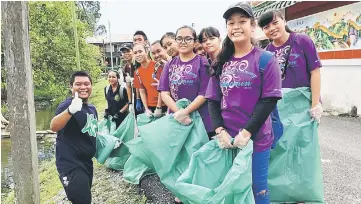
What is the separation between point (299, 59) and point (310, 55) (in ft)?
0.30

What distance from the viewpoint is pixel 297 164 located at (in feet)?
9.53

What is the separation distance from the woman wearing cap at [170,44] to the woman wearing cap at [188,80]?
1.75 ft

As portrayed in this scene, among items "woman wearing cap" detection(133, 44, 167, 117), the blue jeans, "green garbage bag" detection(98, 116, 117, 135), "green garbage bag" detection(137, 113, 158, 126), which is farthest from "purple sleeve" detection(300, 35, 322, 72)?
"green garbage bag" detection(98, 116, 117, 135)

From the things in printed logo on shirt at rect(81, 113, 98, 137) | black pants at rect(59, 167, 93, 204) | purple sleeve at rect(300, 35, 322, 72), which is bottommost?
black pants at rect(59, 167, 93, 204)

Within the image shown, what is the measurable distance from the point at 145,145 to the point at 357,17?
6758 millimetres

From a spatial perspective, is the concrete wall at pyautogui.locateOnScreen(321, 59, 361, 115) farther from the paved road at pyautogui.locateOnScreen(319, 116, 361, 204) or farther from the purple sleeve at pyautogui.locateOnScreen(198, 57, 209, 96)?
the purple sleeve at pyautogui.locateOnScreen(198, 57, 209, 96)

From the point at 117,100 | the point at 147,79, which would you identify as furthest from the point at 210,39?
the point at 117,100

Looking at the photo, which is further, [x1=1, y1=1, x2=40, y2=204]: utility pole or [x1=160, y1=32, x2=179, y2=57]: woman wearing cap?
[x1=160, y1=32, x2=179, y2=57]: woman wearing cap

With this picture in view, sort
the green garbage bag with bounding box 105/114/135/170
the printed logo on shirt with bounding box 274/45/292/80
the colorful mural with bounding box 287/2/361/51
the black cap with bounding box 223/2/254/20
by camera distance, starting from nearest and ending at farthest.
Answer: the black cap with bounding box 223/2/254/20 → the printed logo on shirt with bounding box 274/45/292/80 → the green garbage bag with bounding box 105/114/135/170 → the colorful mural with bounding box 287/2/361/51

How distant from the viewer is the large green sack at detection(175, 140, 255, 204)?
2199 mm

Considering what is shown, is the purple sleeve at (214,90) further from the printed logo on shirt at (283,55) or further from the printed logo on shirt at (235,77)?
the printed logo on shirt at (283,55)

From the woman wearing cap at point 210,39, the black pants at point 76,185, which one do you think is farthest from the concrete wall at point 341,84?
the black pants at point 76,185

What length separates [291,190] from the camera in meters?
2.91

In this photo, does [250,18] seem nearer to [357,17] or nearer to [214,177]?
[214,177]
